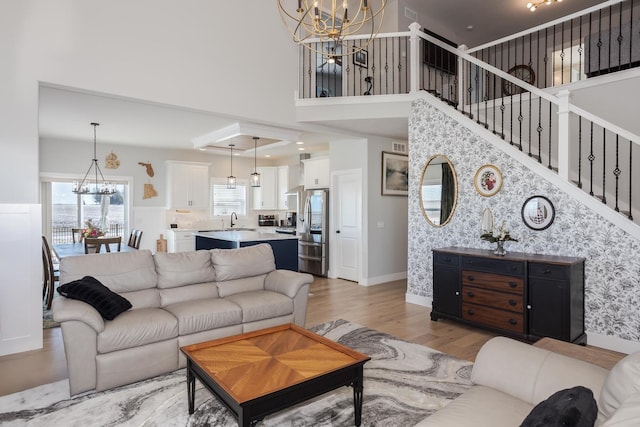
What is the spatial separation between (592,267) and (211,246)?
17.8 ft

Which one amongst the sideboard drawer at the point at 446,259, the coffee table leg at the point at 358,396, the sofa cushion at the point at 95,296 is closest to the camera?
the coffee table leg at the point at 358,396

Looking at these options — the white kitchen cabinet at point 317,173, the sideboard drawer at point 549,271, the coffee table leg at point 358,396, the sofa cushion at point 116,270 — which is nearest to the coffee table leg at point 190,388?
the coffee table leg at point 358,396

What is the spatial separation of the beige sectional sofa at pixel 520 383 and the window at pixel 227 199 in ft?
26.7

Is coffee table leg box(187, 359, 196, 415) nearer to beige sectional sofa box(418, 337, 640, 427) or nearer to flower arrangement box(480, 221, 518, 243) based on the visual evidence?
beige sectional sofa box(418, 337, 640, 427)

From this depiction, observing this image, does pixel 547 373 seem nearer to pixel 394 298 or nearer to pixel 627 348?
pixel 627 348

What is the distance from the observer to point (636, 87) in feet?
14.5

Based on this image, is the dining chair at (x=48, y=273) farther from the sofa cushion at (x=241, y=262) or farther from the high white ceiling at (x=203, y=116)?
the sofa cushion at (x=241, y=262)

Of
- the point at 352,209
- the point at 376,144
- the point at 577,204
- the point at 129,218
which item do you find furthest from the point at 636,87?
the point at 129,218

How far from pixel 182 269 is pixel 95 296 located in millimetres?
935

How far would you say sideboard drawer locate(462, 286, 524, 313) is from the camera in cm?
389

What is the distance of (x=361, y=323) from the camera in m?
A: 4.49

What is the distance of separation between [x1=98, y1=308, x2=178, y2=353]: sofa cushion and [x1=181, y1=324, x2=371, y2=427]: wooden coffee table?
0.65 meters

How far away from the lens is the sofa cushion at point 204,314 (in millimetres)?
3206

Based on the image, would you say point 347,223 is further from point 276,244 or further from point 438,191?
point 438,191
